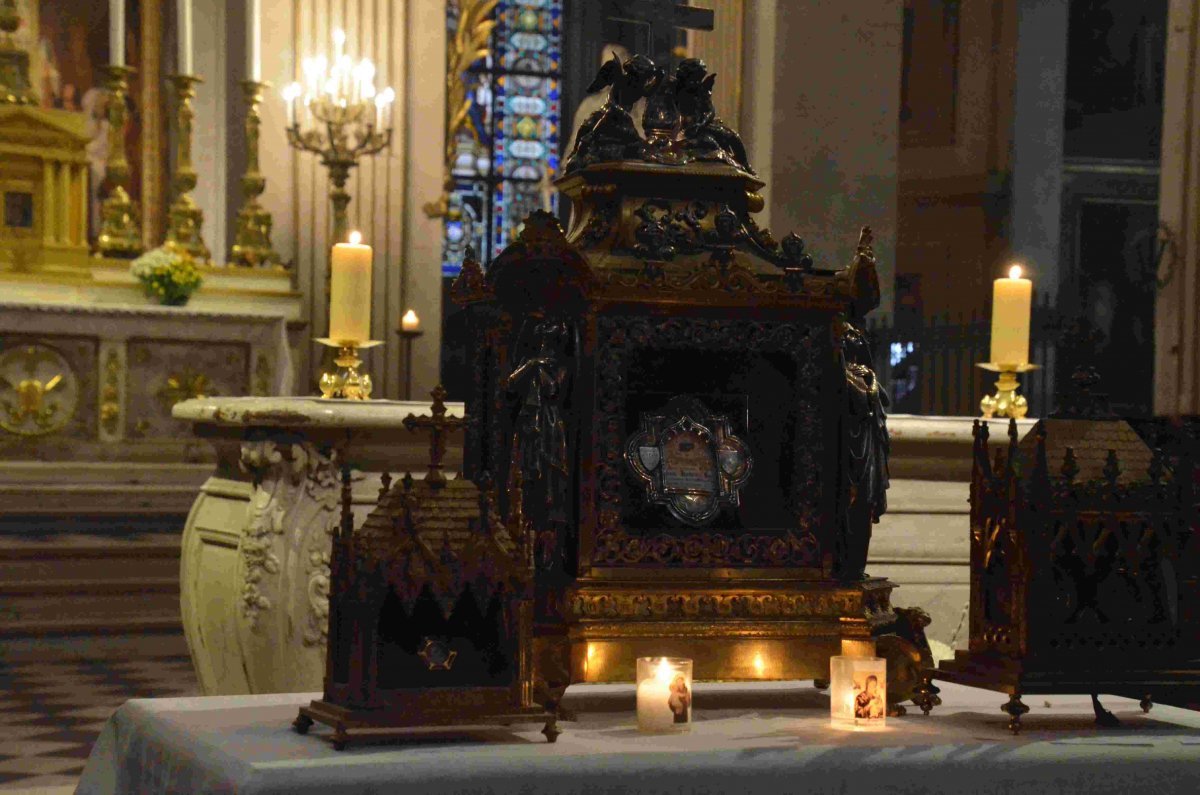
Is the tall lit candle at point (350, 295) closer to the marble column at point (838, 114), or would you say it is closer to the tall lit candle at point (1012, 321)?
the tall lit candle at point (1012, 321)

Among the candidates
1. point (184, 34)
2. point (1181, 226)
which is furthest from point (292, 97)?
point (1181, 226)

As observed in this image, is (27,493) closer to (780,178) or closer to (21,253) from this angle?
(21,253)

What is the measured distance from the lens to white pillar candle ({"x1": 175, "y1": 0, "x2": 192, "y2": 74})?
Result: 403 inches

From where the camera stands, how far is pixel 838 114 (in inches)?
396

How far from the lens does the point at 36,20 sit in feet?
38.9

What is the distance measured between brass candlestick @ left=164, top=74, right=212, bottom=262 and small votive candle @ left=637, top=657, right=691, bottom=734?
8.10m

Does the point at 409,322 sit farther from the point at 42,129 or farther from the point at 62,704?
the point at 62,704

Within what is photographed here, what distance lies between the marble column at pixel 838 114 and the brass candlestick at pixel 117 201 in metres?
3.54

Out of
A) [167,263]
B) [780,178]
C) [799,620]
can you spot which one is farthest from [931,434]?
[167,263]

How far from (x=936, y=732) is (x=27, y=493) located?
7277 mm

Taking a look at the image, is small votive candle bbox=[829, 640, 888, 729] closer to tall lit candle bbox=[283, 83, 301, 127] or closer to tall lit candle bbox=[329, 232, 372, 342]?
tall lit candle bbox=[329, 232, 372, 342]

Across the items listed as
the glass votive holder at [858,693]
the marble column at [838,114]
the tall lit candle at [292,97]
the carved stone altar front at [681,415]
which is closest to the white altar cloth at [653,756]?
the glass votive holder at [858,693]

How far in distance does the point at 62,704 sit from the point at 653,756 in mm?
5151

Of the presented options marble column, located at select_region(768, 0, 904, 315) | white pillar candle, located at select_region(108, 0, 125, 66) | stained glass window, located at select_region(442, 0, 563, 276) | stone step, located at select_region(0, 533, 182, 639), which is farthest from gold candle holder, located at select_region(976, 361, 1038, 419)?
stained glass window, located at select_region(442, 0, 563, 276)
